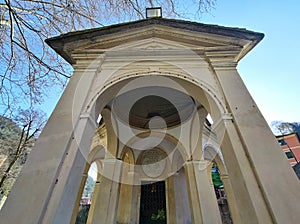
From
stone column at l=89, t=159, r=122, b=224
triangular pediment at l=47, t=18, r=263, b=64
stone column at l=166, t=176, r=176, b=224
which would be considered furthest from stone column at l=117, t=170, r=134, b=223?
triangular pediment at l=47, t=18, r=263, b=64

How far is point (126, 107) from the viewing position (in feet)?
18.7

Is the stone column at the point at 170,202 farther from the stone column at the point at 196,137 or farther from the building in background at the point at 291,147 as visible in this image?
the building in background at the point at 291,147

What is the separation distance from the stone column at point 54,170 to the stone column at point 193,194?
12.2 feet

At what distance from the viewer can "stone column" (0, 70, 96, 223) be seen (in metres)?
1.80

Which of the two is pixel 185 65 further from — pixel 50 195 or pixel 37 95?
pixel 37 95

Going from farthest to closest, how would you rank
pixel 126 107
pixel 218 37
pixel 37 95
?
pixel 126 107 < pixel 37 95 < pixel 218 37

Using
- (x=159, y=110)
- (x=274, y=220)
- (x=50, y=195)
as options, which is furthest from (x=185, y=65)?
(x=159, y=110)

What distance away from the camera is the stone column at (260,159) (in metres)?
1.78

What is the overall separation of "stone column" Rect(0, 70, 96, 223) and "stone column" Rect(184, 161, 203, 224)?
12.2ft

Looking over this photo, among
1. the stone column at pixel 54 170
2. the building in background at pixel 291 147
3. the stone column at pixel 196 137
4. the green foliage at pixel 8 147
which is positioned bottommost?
the stone column at pixel 54 170

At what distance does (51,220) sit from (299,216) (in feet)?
8.43

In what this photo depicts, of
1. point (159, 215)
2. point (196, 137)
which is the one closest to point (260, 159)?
point (196, 137)

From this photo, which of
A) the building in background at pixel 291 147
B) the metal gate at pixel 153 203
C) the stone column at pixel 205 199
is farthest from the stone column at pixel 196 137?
the building in background at pixel 291 147

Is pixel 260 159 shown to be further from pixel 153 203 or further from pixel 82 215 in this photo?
pixel 82 215
